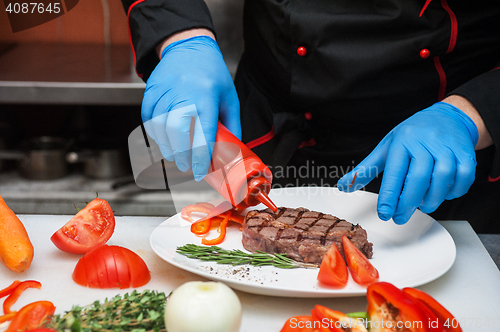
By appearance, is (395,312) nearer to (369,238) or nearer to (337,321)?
(337,321)

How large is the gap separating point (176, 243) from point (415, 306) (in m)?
0.80

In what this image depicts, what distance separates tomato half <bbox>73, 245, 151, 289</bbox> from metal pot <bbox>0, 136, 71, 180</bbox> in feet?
6.16

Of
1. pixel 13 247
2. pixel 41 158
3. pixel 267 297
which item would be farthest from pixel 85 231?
pixel 41 158

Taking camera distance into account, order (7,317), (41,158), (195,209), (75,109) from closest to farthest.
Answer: (7,317) → (195,209) → (41,158) → (75,109)

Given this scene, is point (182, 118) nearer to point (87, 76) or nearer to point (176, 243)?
point (176, 243)

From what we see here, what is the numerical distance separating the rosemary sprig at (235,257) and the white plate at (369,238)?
0.02 metres

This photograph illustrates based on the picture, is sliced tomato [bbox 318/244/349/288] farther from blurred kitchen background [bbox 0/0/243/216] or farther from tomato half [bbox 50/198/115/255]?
blurred kitchen background [bbox 0/0/243/216]

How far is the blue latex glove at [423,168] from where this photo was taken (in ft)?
4.42

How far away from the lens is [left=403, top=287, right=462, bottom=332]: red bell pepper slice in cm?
89

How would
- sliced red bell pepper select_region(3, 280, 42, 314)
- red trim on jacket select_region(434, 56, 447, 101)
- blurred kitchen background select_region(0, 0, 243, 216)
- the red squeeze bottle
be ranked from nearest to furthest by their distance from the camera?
1. sliced red bell pepper select_region(3, 280, 42, 314)
2. the red squeeze bottle
3. red trim on jacket select_region(434, 56, 447, 101)
4. blurred kitchen background select_region(0, 0, 243, 216)

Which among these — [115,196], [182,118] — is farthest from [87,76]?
[182,118]

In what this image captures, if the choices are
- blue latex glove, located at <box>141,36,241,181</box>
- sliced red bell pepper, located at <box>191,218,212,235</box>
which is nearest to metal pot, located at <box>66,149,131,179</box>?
blue latex glove, located at <box>141,36,241,181</box>

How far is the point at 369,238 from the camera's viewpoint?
1.50 meters

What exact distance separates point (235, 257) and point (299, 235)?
0.23m
